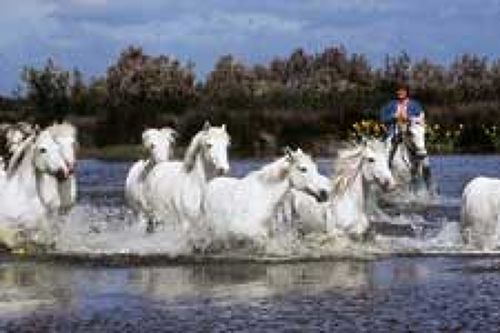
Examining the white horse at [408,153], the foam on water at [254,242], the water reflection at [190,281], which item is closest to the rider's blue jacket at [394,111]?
the white horse at [408,153]

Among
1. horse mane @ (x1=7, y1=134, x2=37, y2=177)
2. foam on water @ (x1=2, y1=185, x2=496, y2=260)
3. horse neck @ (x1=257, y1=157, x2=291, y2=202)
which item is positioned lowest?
foam on water @ (x1=2, y1=185, x2=496, y2=260)

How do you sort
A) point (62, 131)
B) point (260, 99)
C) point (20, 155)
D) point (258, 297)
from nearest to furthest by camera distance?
point (258, 297) → point (20, 155) → point (62, 131) → point (260, 99)

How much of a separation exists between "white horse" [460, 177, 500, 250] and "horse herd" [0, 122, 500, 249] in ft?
0.04

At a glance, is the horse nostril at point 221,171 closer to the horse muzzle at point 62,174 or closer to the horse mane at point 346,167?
the horse mane at point 346,167

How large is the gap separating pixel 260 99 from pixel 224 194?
48.2 m

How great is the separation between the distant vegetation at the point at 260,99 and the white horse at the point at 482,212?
105 feet

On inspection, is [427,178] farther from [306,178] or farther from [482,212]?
[306,178]

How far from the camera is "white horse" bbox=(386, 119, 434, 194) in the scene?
29.0 metres

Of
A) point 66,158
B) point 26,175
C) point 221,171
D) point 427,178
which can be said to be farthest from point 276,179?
point 427,178

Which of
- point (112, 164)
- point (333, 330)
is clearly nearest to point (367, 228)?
point (333, 330)

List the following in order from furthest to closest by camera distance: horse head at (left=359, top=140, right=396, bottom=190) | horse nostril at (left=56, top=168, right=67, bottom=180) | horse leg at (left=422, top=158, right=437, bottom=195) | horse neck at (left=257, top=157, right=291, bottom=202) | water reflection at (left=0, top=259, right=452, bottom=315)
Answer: horse leg at (left=422, top=158, right=437, bottom=195)
horse nostril at (left=56, top=168, right=67, bottom=180)
horse head at (left=359, top=140, right=396, bottom=190)
horse neck at (left=257, top=157, right=291, bottom=202)
water reflection at (left=0, top=259, right=452, bottom=315)

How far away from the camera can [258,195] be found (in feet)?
59.1

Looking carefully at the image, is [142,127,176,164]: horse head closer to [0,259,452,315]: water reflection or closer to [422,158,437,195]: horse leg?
[0,259,452,315]: water reflection

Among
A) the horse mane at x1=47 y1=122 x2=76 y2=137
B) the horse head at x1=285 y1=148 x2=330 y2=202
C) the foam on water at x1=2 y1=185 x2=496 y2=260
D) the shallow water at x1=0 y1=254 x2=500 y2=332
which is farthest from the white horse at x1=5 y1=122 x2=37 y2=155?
the horse head at x1=285 y1=148 x2=330 y2=202
